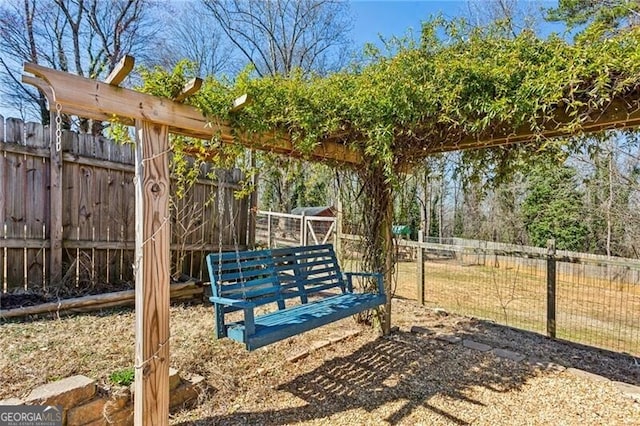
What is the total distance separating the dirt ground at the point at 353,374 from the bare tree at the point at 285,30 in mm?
10006

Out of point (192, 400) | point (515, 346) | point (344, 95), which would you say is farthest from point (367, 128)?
point (515, 346)

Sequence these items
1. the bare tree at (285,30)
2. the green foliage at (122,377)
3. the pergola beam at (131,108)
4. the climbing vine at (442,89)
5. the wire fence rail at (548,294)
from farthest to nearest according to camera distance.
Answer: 1. the bare tree at (285,30)
2. the wire fence rail at (548,294)
3. the green foliage at (122,377)
4. the climbing vine at (442,89)
5. the pergola beam at (131,108)

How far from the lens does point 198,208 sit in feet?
16.8

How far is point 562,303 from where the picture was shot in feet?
15.1

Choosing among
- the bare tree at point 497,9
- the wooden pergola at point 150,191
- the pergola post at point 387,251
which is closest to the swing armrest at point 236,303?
the wooden pergola at point 150,191

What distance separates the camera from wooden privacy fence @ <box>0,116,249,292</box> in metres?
3.75

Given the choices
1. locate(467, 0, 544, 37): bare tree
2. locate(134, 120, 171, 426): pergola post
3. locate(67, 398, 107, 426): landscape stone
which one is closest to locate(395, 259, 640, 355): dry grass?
locate(134, 120, 171, 426): pergola post

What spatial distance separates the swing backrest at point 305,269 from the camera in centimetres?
317

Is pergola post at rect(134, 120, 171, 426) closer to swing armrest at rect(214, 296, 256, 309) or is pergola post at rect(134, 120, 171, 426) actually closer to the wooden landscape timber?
swing armrest at rect(214, 296, 256, 309)

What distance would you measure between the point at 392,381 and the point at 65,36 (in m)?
12.5

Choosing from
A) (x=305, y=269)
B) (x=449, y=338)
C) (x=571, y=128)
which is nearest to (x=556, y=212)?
(x=449, y=338)

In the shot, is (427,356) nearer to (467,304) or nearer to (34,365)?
(467,304)

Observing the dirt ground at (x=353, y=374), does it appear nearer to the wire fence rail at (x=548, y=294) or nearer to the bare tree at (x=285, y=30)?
the wire fence rail at (x=548, y=294)

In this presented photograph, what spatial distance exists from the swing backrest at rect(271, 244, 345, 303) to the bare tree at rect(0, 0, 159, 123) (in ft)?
31.7
